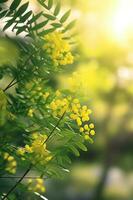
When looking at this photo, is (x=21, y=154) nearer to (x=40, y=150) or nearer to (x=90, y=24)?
(x=40, y=150)

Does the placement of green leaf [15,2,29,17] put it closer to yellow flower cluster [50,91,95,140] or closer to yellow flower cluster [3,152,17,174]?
yellow flower cluster [50,91,95,140]

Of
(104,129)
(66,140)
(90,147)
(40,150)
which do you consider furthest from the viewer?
(90,147)

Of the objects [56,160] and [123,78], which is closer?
[56,160]

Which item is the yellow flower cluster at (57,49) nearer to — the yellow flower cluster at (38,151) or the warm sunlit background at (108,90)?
the yellow flower cluster at (38,151)

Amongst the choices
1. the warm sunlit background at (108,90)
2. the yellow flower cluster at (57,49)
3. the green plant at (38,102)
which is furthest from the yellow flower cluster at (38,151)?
the warm sunlit background at (108,90)

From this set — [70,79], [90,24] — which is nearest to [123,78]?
[90,24]

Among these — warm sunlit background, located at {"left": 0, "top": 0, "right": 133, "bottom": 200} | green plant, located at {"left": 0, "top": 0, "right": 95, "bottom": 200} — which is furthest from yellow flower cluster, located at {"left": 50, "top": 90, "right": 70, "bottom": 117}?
warm sunlit background, located at {"left": 0, "top": 0, "right": 133, "bottom": 200}
